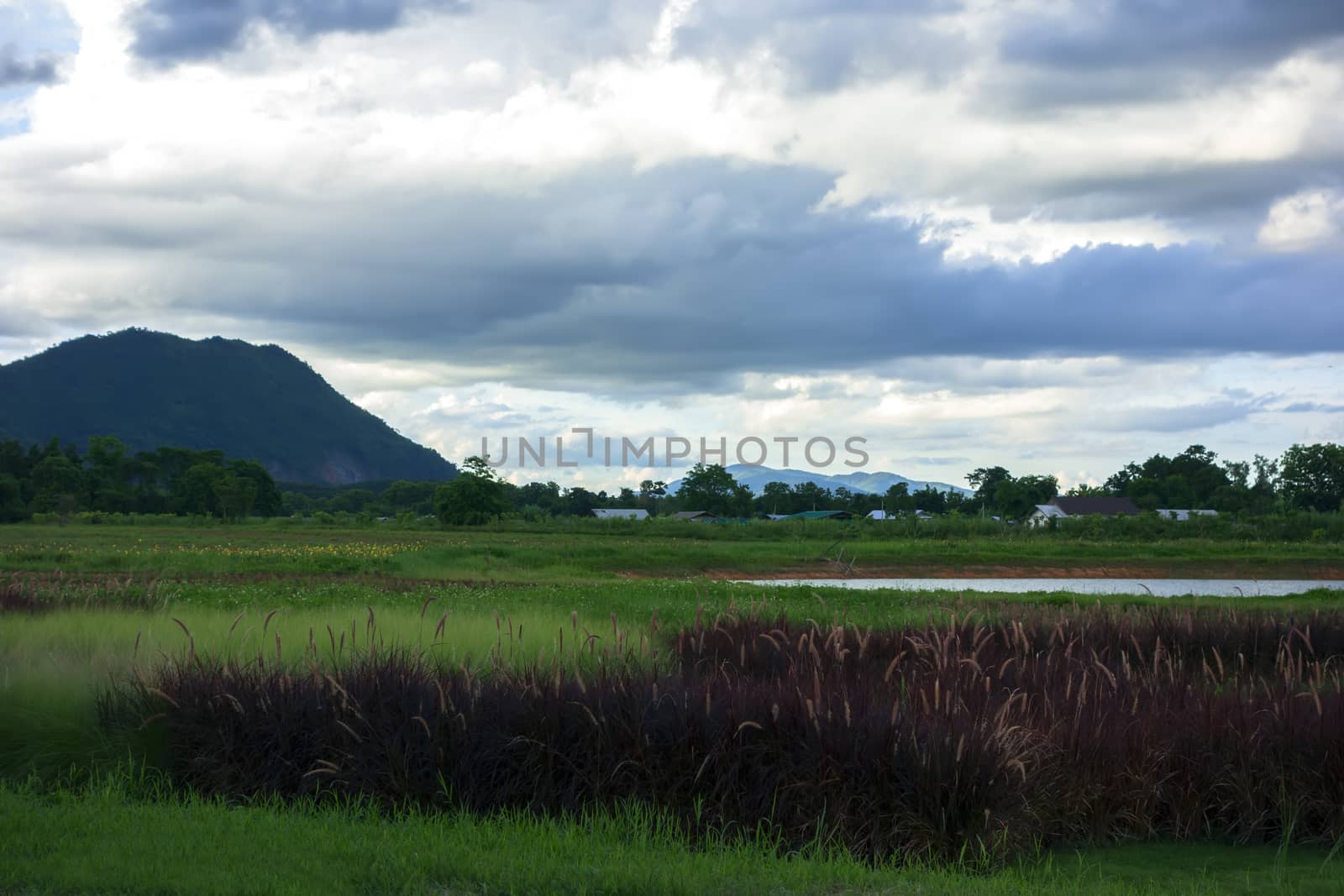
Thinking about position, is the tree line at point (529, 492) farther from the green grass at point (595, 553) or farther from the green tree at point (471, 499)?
the green grass at point (595, 553)

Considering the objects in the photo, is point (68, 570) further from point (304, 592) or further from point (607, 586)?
point (607, 586)

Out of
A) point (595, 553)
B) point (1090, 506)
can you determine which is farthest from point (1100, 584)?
point (1090, 506)

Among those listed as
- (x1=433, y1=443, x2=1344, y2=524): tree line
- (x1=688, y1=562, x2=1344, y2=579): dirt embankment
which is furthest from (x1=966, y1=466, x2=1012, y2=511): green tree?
(x1=688, y1=562, x2=1344, y2=579): dirt embankment

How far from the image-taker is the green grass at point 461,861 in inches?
217

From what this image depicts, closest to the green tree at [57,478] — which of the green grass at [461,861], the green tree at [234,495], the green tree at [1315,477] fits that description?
the green tree at [234,495]

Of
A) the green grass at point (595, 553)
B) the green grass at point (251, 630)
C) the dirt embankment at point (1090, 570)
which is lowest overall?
the dirt embankment at point (1090, 570)

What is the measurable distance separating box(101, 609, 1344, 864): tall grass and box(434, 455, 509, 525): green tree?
6311 cm

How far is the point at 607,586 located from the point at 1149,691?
51.3ft

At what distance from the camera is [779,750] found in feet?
24.2

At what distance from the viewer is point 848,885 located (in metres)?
5.58

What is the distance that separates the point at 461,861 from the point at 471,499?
66881 mm

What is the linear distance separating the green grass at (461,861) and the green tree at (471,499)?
6473 centimetres

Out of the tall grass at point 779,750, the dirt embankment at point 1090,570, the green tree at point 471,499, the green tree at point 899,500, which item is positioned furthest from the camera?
the green tree at point 899,500

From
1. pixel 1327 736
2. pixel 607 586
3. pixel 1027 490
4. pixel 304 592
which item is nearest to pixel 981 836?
pixel 1327 736
